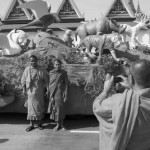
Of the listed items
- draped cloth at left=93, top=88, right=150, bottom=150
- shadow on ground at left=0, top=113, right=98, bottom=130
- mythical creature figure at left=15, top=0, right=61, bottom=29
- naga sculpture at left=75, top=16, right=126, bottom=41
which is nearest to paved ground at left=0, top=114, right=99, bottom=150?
shadow on ground at left=0, top=113, right=98, bottom=130

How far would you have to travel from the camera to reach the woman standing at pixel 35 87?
513 cm

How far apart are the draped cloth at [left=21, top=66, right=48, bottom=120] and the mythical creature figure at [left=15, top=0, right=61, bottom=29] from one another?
3048mm

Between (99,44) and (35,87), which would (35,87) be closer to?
(35,87)

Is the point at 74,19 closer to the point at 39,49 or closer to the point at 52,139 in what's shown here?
the point at 39,49

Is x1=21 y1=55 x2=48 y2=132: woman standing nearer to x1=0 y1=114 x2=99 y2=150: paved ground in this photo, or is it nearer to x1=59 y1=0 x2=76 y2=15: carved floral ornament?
x1=0 y1=114 x2=99 y2=150: paved ground

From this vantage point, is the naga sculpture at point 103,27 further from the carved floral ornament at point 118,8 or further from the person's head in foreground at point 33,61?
the carved floral ornament at point 118,8

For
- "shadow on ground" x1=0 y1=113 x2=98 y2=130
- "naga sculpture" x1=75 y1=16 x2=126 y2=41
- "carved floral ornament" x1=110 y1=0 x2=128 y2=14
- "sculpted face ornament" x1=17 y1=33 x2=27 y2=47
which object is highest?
"carved floral ornament" x1=110 y1=0 x2=128 y2=14

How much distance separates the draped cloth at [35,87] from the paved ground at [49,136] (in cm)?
37

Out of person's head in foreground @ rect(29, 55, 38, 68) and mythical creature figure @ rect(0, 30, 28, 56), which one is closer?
person's head in foreground @ rect(29, 55, 38, 68)

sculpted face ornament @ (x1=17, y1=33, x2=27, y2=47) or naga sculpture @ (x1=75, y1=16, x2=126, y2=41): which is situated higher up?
naga sculpture @ (x1=75, y1=16, x2=126, y2=41)

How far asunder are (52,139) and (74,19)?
53.1 ft

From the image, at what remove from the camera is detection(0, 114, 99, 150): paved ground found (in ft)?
14.6

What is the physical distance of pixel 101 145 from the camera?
2023 mm

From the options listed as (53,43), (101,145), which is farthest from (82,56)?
(101,145)
